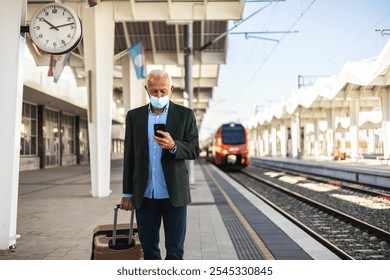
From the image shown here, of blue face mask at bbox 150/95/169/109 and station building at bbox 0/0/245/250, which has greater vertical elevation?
station building at bbox 0/0/245/250

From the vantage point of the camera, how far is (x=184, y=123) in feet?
10.2

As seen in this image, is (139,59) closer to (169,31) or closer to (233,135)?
(169,31)

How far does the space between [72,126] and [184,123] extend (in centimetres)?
3175

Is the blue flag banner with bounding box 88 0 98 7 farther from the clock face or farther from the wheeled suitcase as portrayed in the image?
the wheeled suitcase

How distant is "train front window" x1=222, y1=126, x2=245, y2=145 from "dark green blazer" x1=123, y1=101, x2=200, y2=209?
2081 cm

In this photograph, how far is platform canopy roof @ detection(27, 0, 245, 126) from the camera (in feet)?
38.0

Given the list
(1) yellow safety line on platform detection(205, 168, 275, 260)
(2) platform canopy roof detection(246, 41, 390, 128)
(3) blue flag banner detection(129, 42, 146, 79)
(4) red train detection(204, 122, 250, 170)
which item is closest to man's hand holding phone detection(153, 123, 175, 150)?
(2) platform canopy roof detection(246, 41, 390, 128)

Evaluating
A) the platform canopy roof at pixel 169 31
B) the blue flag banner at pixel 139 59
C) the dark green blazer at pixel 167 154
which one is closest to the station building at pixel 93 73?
the platform canopy roof at pixel 169 31

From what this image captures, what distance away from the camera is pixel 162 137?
286cm

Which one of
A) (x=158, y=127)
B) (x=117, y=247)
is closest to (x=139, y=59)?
(x=117, y=247)

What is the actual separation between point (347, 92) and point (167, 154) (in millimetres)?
17204

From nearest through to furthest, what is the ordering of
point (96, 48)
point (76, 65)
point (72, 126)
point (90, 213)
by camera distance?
1. point (90, 213)
2. point (96, 48)
3. point (76, 65)
4. point (72, 126)

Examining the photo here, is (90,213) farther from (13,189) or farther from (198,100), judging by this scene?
(198,100)
